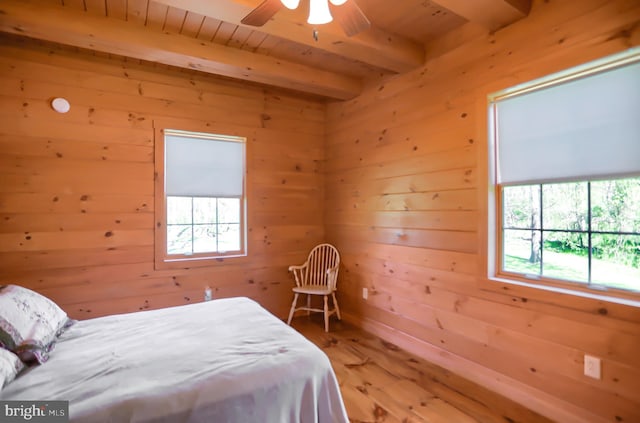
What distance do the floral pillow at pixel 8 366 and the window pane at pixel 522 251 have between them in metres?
2.75

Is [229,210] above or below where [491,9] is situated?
below

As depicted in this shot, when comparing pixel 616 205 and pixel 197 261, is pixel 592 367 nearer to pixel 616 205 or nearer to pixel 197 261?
pixel 616 205

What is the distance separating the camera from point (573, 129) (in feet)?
6.36

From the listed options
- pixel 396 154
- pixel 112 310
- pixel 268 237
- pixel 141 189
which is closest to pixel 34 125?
pixel 141 189

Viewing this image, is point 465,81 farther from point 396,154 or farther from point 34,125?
point 34,125

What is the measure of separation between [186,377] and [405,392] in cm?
160

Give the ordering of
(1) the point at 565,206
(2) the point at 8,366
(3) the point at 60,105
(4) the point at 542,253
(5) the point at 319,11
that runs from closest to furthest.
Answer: (2) the point at 8,366
(5) the point at 319,11
(1) the point at 565,206
(4) the point at 542,253
(3) the point at 60,105

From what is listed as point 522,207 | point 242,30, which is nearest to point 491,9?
point 522,207

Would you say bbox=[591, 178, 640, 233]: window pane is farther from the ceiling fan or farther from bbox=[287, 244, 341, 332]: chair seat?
bbox=[287, 244, 341, 332]: chair seat

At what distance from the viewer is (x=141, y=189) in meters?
3.05

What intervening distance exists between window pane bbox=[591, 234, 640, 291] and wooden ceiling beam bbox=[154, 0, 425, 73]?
6.18 feet

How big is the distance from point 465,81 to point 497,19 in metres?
0.44

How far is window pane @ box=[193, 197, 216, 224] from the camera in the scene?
3.36 meters

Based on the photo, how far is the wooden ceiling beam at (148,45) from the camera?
214cm
